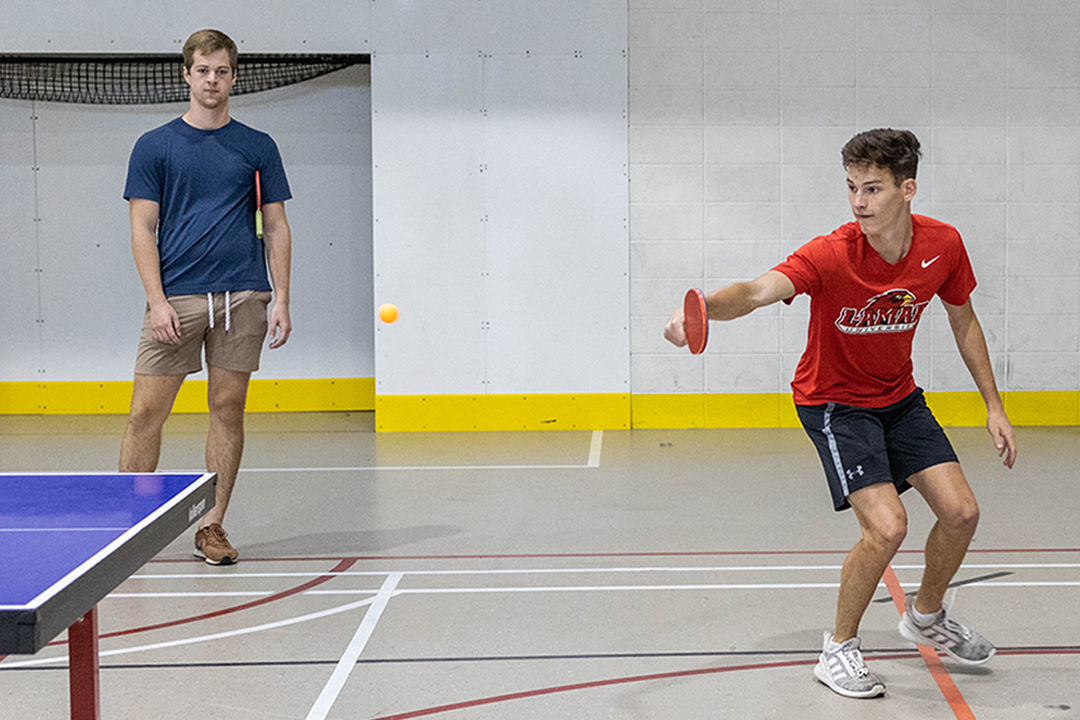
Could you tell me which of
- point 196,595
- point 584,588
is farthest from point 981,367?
point 196,595

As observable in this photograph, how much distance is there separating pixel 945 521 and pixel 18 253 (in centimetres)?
796

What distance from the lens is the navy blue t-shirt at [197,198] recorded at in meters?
3.95

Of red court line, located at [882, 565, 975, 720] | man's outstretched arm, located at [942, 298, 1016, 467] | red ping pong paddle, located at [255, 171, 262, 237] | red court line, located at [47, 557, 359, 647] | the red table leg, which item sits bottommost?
red court line, located at [47, 557, 359, 647]

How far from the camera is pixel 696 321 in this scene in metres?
2.33

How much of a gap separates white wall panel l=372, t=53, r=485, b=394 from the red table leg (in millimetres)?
5852

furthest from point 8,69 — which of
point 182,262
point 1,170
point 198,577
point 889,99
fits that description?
point 889,99

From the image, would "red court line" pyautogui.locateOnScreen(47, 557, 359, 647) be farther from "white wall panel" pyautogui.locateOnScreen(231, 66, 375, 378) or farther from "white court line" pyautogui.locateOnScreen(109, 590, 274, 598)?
"white wall panel" pyautogui.locateOnScreen(231, 66, 375, 378)

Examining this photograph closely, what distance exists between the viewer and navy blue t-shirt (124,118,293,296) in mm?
3953

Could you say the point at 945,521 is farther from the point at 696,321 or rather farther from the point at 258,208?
the point at 258,208

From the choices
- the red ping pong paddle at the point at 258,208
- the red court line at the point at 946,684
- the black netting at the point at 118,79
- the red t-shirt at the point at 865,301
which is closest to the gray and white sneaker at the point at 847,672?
the red court line at the point at 946,684

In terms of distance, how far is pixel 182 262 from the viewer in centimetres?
400

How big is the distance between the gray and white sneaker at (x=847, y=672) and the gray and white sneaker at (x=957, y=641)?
0.81 ft

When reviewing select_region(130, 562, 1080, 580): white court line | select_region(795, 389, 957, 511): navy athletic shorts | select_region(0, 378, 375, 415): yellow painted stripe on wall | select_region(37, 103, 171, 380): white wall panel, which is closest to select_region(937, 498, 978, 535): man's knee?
select_region(795, 389, 957, 511): navy athletic shorts

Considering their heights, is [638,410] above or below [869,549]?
below
